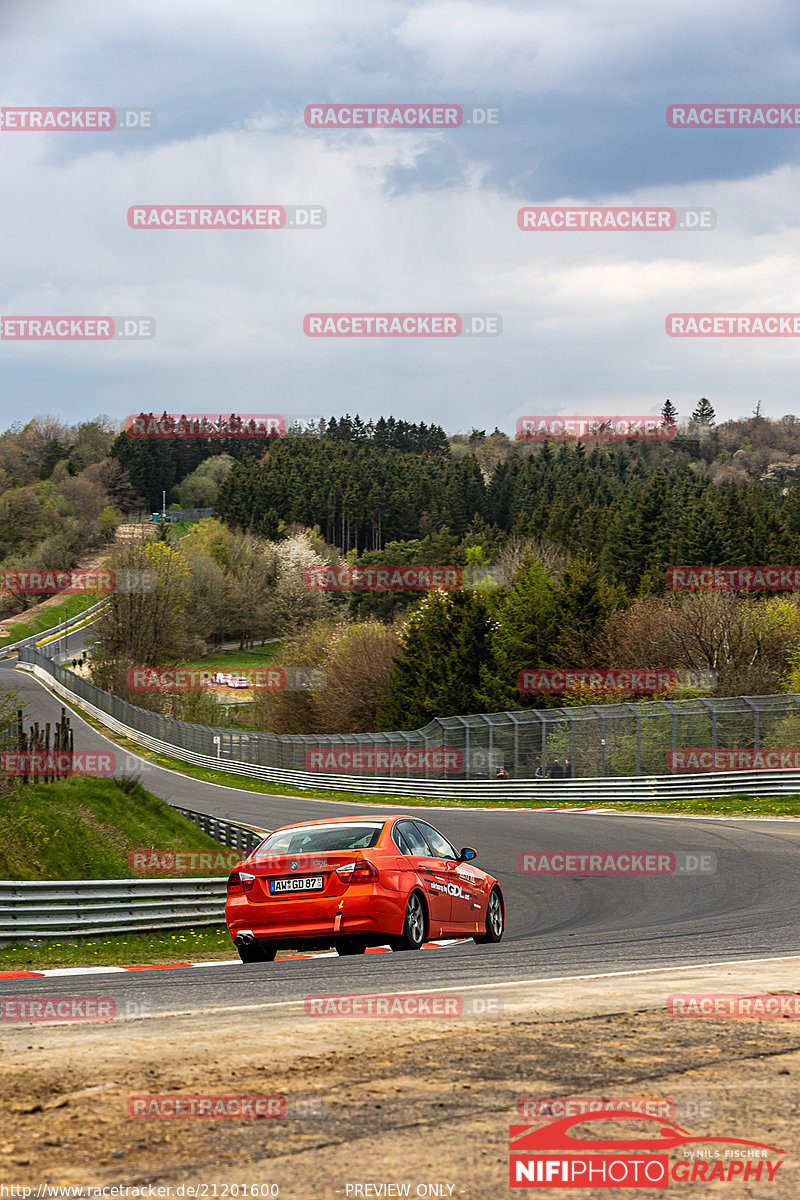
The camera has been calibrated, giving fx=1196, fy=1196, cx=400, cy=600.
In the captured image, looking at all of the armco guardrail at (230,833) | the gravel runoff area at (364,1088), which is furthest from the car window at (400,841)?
the armco guardrail at (230,833)

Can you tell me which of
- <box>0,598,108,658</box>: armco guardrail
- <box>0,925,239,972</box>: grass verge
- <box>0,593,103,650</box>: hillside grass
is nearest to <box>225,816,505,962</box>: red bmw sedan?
<box>0,925,239,972</box>: grass verge

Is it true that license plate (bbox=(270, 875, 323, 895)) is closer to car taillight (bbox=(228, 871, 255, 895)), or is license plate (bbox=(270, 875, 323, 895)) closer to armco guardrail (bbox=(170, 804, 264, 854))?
car taillight (bbox=(228, 871, 255, 895))

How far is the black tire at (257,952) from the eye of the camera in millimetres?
10945

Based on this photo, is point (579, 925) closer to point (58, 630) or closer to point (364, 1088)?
point (364, 1088)

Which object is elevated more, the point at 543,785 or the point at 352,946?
the point at 352,946

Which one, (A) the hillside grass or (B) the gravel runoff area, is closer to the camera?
(B) the gravel runoff area

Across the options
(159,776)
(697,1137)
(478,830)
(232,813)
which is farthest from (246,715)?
(697,1137)

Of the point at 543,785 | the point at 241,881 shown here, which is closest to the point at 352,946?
the point at 241,881

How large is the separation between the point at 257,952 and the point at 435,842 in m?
2.11

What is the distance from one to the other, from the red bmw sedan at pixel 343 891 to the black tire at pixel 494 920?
0.81 m

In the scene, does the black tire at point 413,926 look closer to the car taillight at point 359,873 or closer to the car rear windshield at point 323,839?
the car taillight at point 359,873

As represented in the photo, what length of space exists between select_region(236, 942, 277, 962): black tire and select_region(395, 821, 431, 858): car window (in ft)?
5.18

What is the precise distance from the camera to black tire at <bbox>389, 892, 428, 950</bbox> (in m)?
10.8

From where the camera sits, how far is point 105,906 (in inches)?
577
